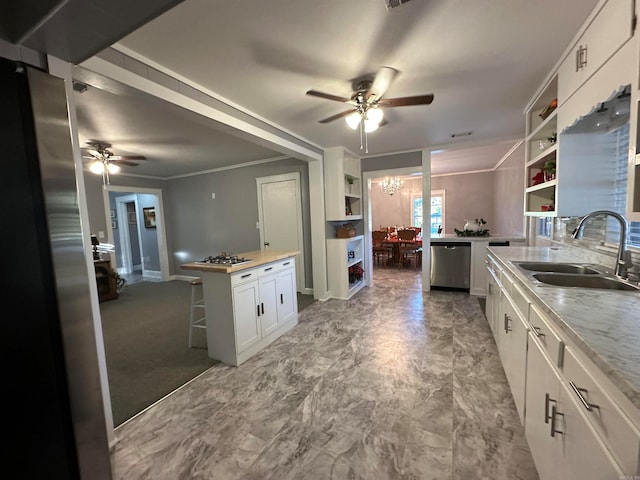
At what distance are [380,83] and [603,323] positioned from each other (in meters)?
1.89

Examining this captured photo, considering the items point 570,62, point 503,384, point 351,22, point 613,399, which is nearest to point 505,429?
point 503,384

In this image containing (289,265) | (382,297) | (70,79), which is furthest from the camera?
(382,297)

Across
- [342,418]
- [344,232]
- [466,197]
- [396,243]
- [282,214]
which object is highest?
[466,197]

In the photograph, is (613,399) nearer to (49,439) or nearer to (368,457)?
(368,457)

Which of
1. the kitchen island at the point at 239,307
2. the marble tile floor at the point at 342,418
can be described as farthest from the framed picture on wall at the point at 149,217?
the marble tile floor at the point at 342,418

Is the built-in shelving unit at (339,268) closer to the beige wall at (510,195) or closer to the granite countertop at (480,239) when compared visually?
the granite countertop at (480,239)

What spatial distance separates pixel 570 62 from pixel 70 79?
3061 millimetres

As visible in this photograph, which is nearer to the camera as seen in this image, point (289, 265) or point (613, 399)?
point (613, 399)

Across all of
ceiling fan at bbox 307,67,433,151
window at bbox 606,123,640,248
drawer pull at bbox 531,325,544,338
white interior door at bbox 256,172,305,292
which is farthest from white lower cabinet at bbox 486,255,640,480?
white interior door at bbox 256,172,305,292

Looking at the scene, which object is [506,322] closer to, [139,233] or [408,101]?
[408,101]

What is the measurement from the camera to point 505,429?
1.62 metres

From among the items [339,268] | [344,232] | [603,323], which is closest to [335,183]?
[344,232]

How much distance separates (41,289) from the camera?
952 mm

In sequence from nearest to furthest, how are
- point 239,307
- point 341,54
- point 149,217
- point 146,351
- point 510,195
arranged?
point 341,54 < point 239,307 < point 146,351 < point 510,195 < point 149,217
